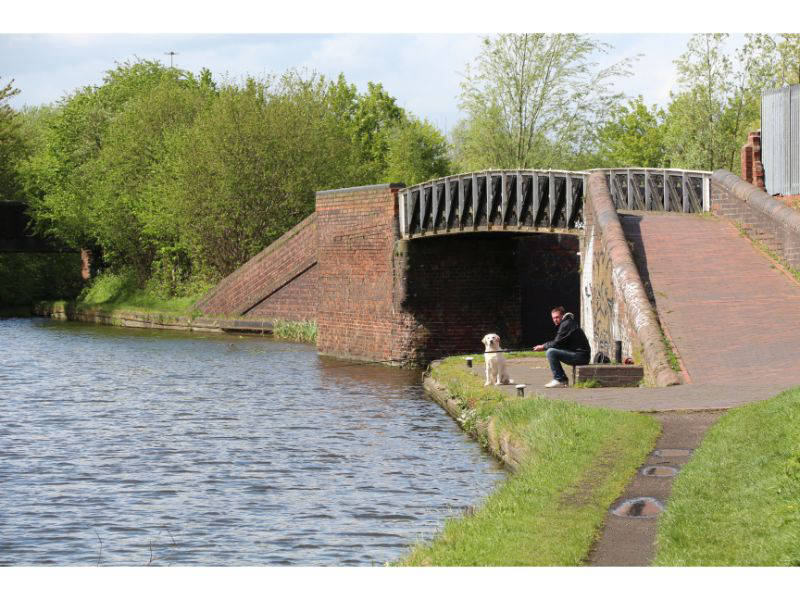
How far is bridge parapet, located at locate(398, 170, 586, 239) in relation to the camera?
25.8 meters

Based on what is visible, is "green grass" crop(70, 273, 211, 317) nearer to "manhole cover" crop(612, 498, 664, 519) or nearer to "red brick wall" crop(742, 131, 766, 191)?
"red brick wall" crop(742, 131, 766, 191)

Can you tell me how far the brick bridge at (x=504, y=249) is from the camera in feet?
71.7

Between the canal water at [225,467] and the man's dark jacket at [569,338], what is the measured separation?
6.43ft

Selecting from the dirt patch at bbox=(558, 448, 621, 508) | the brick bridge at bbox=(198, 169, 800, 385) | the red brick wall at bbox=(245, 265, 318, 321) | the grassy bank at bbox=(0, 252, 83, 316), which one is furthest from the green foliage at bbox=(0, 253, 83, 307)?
the dirt patch at bbox=(558, 448, 621, 508)

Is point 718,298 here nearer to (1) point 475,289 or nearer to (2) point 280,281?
(1) point 475,289

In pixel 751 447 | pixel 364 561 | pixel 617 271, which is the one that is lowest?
pixel 364 561

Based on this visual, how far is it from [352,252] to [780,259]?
1321 centimetres

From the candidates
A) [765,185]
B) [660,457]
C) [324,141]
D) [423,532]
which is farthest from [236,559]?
[324,141]

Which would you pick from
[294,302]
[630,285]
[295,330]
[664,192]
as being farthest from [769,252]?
[294,302]

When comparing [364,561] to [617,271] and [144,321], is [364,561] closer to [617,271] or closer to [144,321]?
[617,271]

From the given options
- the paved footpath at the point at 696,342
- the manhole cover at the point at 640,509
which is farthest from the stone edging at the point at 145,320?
the manhole cover at the point at 640,509

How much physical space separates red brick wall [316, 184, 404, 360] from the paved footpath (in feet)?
23.1

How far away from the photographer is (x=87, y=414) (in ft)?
70.3

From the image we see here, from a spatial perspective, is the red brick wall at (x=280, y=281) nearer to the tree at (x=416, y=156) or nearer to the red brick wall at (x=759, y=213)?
the tree at (x=416, y=156)
